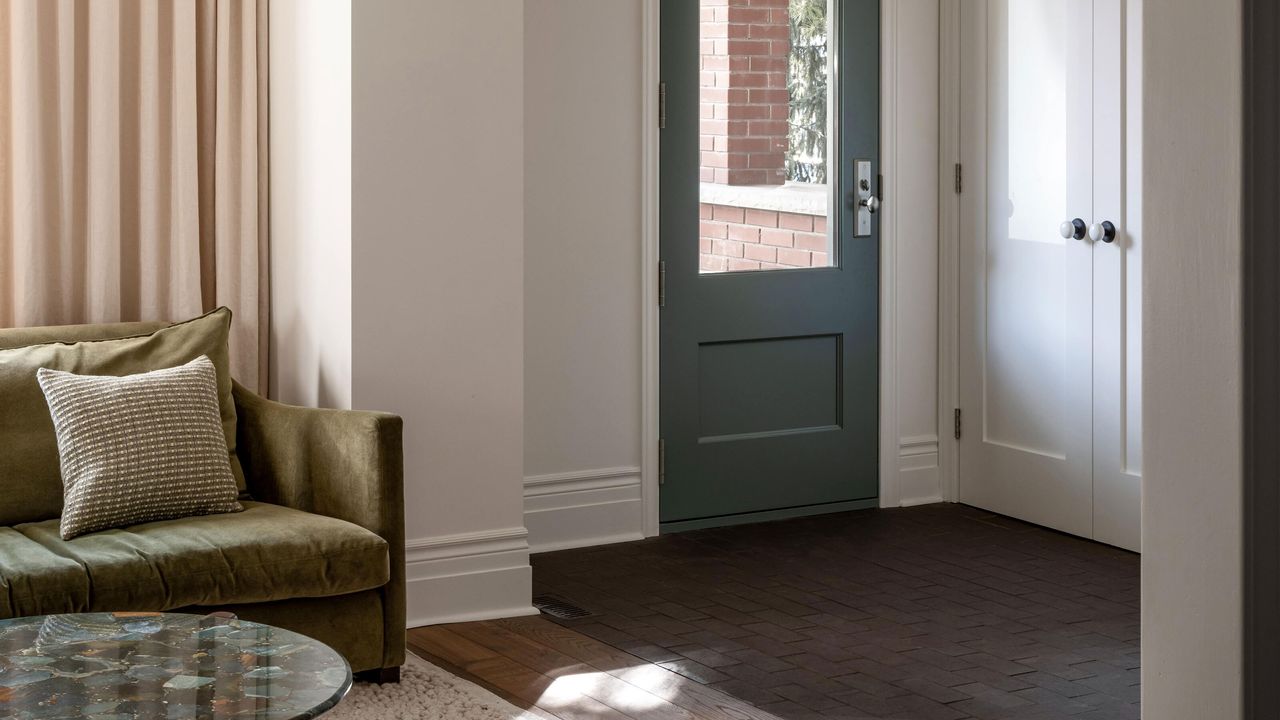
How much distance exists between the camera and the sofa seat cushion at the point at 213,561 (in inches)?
115

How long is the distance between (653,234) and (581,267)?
27 cm

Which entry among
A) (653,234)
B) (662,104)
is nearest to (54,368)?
(653,234)

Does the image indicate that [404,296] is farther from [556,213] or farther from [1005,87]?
[1005,87]

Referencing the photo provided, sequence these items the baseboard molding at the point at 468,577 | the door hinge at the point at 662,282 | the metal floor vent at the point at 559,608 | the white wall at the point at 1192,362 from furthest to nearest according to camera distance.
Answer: the door hinge at the point at 662,282 → the metal floor vent at the point at 559,608 → the baseboard molding at the point at 468,577 → the white wall at the point at 1192,362

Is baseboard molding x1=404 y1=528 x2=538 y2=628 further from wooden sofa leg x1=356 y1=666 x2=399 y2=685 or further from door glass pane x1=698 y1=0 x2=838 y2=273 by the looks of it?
door glass pane x1=698 y1=0 x2=838 y2=273

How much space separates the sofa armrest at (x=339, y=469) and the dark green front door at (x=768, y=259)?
5.06 feet

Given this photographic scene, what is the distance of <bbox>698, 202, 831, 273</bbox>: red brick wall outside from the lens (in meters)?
4.84

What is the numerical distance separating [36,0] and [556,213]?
159cm

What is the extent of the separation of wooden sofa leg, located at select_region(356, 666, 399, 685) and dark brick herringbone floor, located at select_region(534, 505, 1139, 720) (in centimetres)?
61

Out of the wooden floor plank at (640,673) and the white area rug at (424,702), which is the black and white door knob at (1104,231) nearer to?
the wooden floor plank at (640,673)

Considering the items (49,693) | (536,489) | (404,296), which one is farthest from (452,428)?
(49,693)

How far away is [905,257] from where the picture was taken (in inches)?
207

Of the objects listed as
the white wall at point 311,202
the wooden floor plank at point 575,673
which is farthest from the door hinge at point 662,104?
the wooden floor plank at point 575,673

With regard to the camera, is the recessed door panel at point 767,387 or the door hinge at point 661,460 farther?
the recessed door panel at point 767,387
